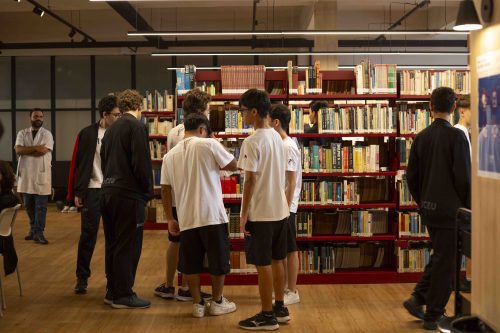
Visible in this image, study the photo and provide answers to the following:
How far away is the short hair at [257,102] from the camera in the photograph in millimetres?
5328

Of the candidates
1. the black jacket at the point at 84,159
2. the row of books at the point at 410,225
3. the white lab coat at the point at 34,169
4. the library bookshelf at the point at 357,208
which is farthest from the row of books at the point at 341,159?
the white lab coat at the point at 34,169

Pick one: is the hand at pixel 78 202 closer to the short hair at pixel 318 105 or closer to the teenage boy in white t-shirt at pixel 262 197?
the teenage boy in white t-shirt at pixel 262 197

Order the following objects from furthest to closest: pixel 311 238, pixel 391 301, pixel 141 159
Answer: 1. pixel 311 238
2. pixel 391 301
3. pixel 141 159

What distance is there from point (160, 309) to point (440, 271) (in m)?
2.44

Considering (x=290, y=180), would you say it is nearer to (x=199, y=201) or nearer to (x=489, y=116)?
(x=199, y=201)

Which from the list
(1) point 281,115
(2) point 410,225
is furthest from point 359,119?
(1) point 281,115

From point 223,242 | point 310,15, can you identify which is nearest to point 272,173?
point 223,242

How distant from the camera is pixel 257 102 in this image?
532cm

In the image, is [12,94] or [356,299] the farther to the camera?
[12,94]

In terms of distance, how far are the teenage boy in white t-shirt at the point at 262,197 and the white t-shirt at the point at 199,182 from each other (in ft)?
1.05

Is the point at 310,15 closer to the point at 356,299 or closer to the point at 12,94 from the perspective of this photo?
the point at 12,94

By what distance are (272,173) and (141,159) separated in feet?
4.11

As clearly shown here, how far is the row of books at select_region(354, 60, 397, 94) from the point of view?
7312 mm

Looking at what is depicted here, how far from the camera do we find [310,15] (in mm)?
16156
